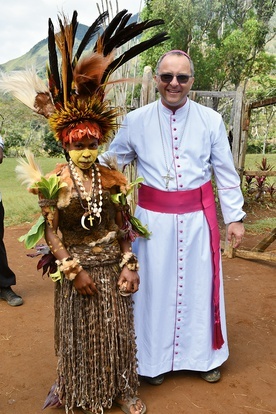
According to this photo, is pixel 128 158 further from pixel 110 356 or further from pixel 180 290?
pixel 110 356

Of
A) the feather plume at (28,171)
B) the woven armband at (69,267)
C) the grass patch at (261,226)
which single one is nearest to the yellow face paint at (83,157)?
the feather plume at (28,171)

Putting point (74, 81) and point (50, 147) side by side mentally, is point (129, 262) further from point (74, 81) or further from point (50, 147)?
point (50, 147)

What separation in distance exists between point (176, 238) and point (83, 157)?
33.1 inches

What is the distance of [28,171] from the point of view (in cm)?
223

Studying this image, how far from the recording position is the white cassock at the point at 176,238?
267cm

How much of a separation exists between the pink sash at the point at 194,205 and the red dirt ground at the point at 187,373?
Result: 35 centimetres

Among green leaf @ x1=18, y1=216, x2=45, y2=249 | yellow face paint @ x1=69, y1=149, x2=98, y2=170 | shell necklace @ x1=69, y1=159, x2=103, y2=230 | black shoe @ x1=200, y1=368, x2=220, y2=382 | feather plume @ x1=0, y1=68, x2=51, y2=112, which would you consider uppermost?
feather plume @ x1=0, y1=68, x2=51, y2=112

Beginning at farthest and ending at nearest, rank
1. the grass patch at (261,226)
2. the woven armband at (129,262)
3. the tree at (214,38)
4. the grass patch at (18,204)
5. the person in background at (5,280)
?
1. the tree at (214,38)
2. the grass patch at (18,204)
3. the grass patch at (261,226)
4. the person in background at (5,280)
5. the woven armband at (129,262)

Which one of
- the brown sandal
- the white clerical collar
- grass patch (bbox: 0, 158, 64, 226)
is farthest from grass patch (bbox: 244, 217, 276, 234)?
the brown sandal

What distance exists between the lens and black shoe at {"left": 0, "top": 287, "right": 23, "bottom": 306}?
413cm

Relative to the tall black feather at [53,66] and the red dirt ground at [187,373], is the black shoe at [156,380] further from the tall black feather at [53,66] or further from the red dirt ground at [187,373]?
the tall black feather at [53,66]

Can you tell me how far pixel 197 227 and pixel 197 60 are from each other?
17.2m

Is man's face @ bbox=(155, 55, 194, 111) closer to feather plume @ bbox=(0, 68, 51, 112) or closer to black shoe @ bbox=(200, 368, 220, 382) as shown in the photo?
feather plume @ bbox=(0, 68, 51, 112)

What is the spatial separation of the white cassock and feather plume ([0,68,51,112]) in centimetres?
65
